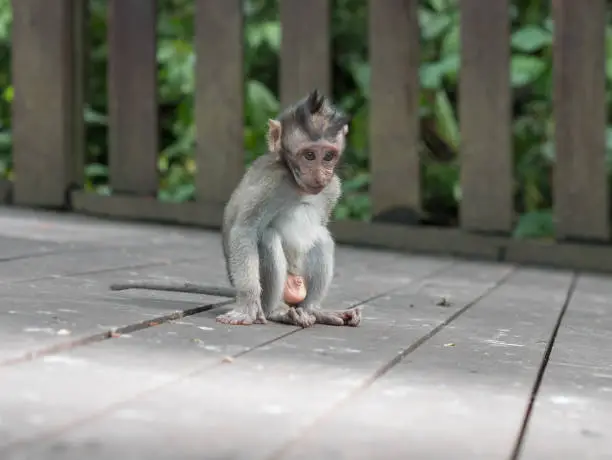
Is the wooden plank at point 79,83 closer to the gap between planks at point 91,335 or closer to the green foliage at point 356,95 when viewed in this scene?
the green foliage at point 356,95

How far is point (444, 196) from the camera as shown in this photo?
5828 mm

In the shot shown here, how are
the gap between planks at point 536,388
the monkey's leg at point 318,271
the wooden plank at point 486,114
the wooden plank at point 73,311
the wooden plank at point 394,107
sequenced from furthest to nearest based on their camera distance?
the wooden plank at point 394,107 < the wooden plank at point 486,114 < the monkey's leg at point 318,271 < the wooden plank at point 73,311 < the gap between planks at point 536,388

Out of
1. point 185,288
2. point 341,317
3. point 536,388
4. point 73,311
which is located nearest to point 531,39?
point 185,288

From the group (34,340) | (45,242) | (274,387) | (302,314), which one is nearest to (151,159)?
(45,242)

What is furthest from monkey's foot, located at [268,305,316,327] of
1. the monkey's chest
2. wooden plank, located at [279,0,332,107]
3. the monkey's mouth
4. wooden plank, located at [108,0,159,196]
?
wooden plank, located at [108,0,159,196]

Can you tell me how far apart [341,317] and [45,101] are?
3.17 meters

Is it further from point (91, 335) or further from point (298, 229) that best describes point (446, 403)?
point (298, 229)

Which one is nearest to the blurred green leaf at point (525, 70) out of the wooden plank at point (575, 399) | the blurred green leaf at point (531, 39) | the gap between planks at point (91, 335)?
the blurred green leaf at point (531, 39)

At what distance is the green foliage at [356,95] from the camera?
552 centimetres

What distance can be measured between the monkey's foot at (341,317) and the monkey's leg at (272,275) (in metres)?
0.03

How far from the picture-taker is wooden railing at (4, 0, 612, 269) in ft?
15.1

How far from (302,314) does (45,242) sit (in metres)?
1.87

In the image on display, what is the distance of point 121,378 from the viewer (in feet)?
5.64

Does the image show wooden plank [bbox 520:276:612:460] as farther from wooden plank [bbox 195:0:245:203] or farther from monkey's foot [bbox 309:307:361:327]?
wooden plank [bbox 195:0:245:203]
